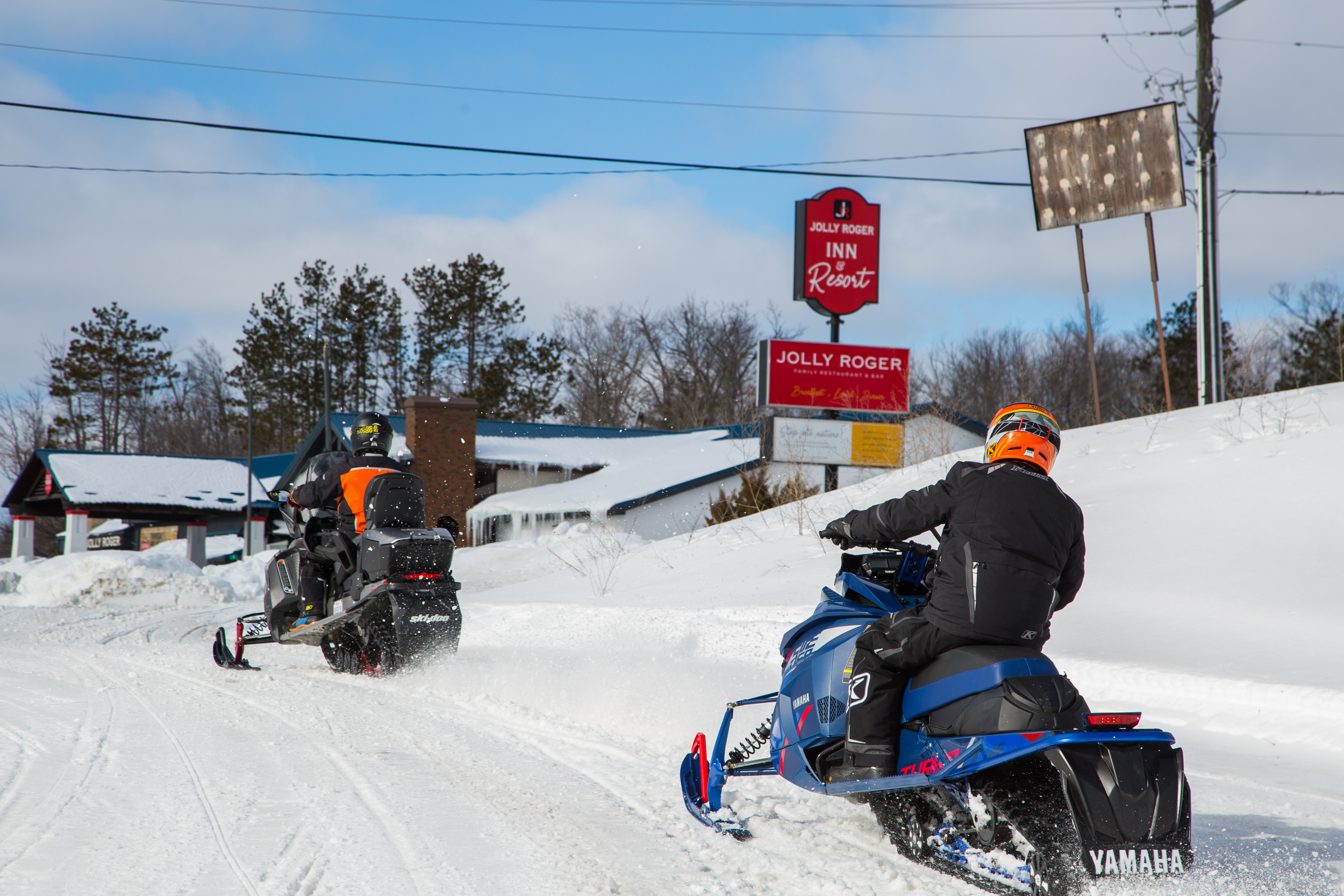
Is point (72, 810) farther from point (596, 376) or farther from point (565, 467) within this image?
point (596, 376)

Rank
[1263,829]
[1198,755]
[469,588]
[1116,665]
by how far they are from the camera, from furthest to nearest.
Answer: [469,588]
[1116,665]
[1198,755]
[1263,829]

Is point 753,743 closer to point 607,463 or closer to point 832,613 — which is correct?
point 832,613

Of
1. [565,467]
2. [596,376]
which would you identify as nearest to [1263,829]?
[565,467]

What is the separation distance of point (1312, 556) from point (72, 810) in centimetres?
849

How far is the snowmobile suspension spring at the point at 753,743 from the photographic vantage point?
412 centimetres

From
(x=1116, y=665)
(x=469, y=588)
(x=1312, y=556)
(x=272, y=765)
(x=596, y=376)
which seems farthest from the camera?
(x=596, y=376)

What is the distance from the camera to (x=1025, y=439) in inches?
131

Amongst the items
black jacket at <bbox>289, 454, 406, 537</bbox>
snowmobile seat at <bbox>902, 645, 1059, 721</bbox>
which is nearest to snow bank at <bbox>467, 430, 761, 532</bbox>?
black jacket at <bbox>289, 454, 406, 537</bbox>

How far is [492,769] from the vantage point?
4820 mm

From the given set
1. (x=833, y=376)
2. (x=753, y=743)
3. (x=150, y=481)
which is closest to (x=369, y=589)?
(x=753, y=743)

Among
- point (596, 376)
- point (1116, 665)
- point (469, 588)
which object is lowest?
point (469, 588)

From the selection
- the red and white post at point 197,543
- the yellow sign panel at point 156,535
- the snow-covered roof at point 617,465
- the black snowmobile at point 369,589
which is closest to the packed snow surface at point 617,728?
the black snowmobile at point 369,589

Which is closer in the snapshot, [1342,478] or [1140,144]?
[1342,478]

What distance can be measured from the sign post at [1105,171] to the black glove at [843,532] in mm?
16519
